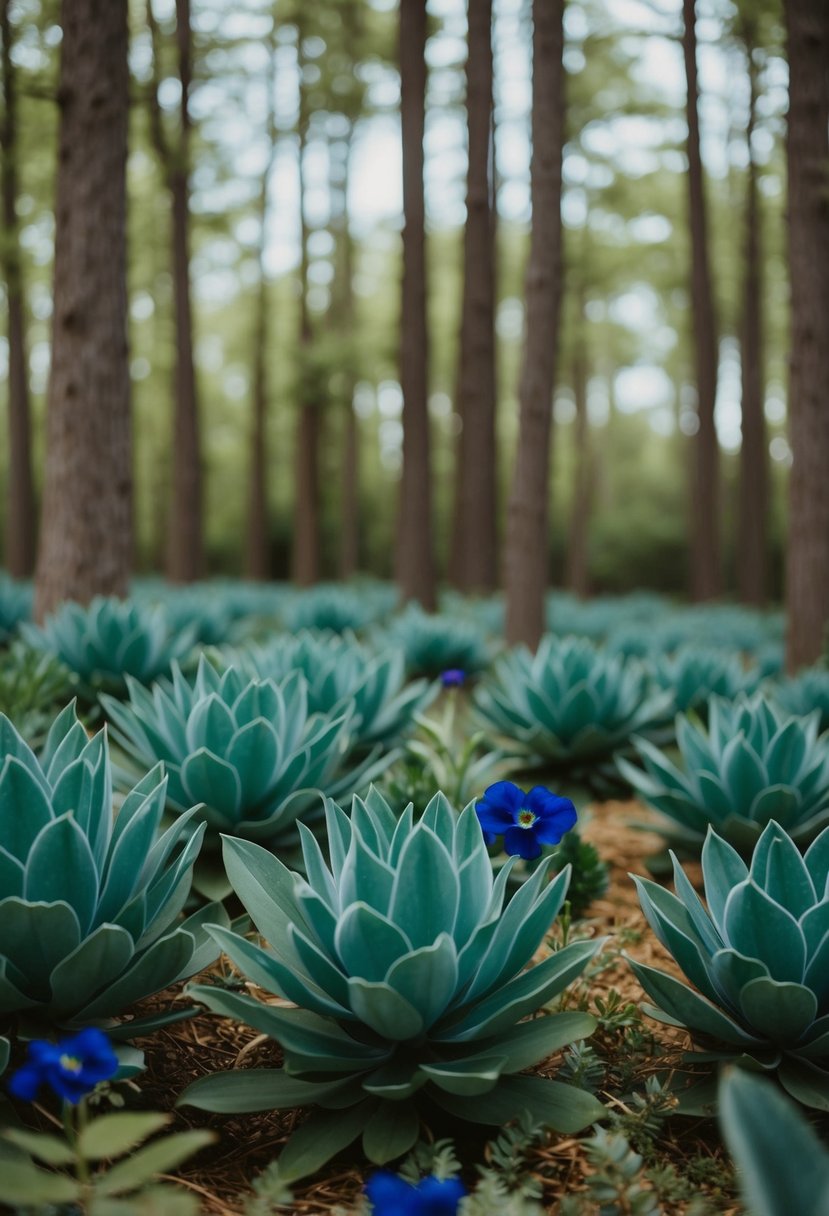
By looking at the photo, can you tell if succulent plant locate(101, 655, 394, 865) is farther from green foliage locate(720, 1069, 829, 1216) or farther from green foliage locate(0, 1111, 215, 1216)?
green foliage locate(720, 1069, 829, 1216)

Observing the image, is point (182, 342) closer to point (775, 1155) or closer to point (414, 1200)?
point (414, 1200)

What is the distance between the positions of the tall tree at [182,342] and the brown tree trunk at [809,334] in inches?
315

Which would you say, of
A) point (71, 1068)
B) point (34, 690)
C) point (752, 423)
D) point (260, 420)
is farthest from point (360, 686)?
point (260, 420)

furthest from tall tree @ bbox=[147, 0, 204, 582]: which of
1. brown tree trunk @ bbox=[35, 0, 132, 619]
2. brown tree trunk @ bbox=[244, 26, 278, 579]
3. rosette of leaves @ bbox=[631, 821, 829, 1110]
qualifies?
rosette of leaves @ bbox=[631, 821, 829, 1110]

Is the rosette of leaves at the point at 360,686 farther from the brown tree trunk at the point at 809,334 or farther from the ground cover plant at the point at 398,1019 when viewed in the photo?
the brown tree trunk at the point at 809,334

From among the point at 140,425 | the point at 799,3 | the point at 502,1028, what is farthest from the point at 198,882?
the point at 140,425

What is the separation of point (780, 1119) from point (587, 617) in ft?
34.8

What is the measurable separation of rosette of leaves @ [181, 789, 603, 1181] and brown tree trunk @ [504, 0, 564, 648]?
625 cm

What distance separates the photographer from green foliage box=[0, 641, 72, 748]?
395 centimetres

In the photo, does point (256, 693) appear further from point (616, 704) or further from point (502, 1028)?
point (616, 704)

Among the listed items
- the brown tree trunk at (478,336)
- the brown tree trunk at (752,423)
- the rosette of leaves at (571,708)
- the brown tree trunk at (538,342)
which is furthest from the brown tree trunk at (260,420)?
the rosette of leaves at (571,708)

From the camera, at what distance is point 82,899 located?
6.90ft

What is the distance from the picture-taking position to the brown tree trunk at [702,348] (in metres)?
13.6

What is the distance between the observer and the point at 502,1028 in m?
2.06
